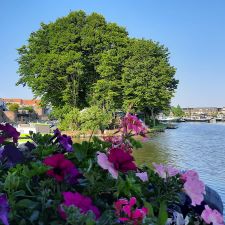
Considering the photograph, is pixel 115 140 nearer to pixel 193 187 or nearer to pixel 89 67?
pixel 193 187

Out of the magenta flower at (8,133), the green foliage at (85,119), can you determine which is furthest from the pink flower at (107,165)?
the green foliage at (85,119)

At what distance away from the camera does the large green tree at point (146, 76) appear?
52.8 meters

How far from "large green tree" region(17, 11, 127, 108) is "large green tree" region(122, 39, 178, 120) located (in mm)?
3129

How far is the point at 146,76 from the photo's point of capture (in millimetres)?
55625

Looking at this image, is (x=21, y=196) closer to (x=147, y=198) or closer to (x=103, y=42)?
(x=147, y=198)

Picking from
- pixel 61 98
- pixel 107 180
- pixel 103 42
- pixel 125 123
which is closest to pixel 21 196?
pixel 107 180

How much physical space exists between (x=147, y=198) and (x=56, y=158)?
2.16 feet

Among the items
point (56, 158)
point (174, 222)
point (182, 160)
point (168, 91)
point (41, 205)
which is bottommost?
point (182, 160)

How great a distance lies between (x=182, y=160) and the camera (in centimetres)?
2403

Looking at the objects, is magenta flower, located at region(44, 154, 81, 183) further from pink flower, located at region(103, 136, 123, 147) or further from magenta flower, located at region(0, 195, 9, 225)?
pink flower, located at region(103, 136, 123, 147)

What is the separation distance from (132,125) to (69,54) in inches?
1841

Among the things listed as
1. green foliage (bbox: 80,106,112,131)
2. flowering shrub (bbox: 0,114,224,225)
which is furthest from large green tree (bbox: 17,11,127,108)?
flowering shrub (bbox: 0,114,224,225)

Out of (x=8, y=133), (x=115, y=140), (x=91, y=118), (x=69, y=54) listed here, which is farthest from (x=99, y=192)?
(x=69, y=54)

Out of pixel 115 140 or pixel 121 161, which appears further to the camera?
pixel 115 140
